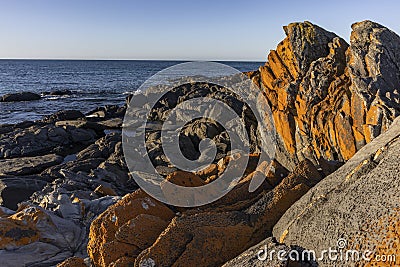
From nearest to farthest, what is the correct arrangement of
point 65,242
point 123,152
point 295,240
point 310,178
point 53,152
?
point 295,240, point 310,178, point 65,242, point 123,152, point 53,152

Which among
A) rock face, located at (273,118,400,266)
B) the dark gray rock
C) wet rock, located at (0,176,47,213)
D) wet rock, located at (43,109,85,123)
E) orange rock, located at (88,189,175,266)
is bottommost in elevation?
wet rock, located at (0,176,47,213)

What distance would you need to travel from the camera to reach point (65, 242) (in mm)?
8461

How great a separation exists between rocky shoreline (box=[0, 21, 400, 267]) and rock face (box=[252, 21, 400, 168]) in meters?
0.03

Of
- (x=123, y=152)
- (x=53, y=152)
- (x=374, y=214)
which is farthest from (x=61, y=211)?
(x=53, y=152)

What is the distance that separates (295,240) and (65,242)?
593cm

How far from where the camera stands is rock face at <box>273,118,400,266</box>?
3830mm

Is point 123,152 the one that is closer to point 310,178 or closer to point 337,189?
point 310,178

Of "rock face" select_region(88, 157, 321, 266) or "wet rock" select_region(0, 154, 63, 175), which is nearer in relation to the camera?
"rock face" select_region(88, 157, 321, 266)

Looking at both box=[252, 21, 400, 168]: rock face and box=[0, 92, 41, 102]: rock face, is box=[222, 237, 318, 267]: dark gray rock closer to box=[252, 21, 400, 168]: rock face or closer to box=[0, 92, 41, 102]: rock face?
box=[252, 21, 400, 168]: rock face

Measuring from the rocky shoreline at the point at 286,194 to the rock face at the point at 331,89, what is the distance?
3 cm

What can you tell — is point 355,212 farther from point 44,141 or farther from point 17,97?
point 17,97

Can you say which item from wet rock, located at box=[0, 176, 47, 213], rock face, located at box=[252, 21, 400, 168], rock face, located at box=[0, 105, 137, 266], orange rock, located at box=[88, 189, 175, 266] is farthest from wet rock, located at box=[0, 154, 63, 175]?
orange rock, located at box=[88, 189, 175, 266]

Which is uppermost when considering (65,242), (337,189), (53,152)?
(337,189)

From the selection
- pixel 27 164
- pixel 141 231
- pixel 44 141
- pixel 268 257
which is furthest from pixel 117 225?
pixel 44 141
